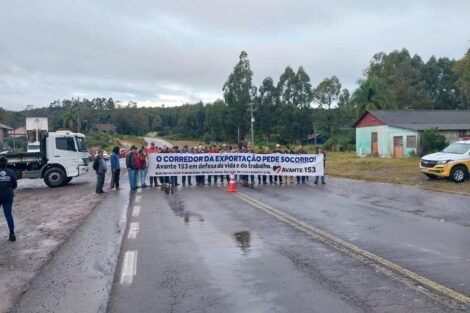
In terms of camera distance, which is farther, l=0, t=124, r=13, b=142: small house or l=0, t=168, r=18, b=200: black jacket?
l=0, t=124, r=13, b=142: small house

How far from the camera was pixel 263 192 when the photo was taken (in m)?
19.2

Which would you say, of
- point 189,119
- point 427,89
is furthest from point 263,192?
point 189,119

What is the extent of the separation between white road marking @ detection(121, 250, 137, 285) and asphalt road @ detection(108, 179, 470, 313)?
16mm

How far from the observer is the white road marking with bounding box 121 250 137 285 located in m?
→ 6.79

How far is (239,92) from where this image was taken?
85.8m

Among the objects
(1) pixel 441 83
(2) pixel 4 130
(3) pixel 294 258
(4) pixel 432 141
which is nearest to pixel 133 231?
(3) pixel 294 258

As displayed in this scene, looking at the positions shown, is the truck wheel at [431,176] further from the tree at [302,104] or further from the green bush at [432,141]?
the tree at [302,104]

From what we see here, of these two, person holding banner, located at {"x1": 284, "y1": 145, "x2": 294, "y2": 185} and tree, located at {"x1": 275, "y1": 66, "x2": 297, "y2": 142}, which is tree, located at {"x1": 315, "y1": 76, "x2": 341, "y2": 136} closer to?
tree, located at {"x1": 275, "y1": 66, "x2": 297, "y2": 142}

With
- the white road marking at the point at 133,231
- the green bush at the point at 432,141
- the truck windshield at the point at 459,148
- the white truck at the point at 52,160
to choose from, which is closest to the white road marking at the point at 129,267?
the white road marking at the point at 133,231

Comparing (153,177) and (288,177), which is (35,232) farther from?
(288,177)

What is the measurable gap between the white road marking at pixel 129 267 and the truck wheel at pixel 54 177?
1750cm

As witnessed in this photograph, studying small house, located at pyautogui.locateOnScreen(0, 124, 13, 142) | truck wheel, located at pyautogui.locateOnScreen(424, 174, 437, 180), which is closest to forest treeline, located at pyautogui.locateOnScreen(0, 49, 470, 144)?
small house, located at pyautogui.locateOnScreen(0, 124, 13, 142)

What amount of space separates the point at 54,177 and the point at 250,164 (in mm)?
9459

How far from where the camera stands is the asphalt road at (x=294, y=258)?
19.0ft
